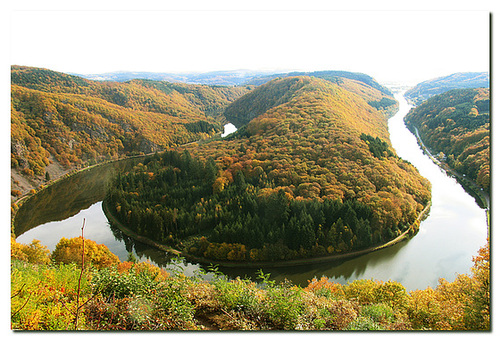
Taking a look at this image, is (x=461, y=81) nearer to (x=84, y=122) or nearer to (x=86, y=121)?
(x=84, y=122)

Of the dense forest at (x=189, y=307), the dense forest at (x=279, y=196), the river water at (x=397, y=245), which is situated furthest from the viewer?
the dense forest at (x=279, y=196)

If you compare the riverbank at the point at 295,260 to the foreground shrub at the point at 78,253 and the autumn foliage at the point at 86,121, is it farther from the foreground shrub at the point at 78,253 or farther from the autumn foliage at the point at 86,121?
the autumn foliage at the point at 86,121

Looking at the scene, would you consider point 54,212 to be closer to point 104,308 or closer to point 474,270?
point 104,308

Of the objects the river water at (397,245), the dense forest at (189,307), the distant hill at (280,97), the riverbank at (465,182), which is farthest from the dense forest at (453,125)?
the distant hill at (280,97)

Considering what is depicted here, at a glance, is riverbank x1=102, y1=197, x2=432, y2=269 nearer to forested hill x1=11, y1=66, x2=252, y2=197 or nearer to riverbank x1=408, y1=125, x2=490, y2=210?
riverbank x1=408, y1=125, x2=490, y2=210

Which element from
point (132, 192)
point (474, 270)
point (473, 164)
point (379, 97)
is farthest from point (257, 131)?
point (379, 97)

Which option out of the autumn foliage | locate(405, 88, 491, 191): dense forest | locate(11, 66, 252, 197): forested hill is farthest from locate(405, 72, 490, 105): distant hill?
locate(11, 66, 252, 197): forested hill
